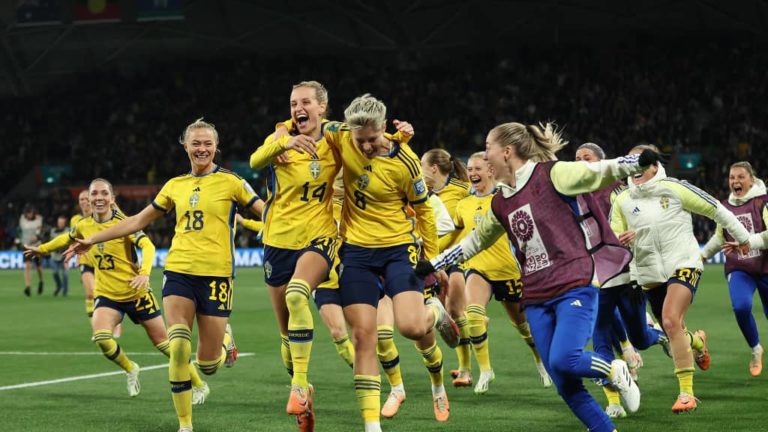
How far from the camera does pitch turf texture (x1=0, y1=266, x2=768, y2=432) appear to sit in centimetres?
924

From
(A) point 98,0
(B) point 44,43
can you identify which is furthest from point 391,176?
(B) point 44,43

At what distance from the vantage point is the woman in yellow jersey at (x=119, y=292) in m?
11.4

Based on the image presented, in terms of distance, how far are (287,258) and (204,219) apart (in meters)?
0.87

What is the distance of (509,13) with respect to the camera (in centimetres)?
4684

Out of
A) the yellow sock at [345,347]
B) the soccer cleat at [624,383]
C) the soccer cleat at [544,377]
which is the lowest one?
the soccer cleat at [544,377]

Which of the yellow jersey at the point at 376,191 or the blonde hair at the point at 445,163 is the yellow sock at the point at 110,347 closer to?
the blonde hair at the point at 445,163

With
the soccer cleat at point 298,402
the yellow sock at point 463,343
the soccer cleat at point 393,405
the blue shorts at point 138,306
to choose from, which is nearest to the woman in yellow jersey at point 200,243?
the soccer cleat at point 298,402

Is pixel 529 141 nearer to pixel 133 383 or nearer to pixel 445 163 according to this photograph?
pixel 445 163

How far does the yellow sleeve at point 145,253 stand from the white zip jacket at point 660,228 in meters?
4.71

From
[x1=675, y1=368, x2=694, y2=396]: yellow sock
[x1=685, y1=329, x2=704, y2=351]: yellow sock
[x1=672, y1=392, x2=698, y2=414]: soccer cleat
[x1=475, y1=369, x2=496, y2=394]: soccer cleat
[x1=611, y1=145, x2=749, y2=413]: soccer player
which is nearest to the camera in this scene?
[x1=672, y1=392, x2=698, y2=414]: soccer cleat

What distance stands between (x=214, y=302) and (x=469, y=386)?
12.0ft

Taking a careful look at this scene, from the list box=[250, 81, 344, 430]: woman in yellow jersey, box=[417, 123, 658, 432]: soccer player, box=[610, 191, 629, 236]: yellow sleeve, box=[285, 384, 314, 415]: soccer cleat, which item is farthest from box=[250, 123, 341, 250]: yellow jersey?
box=[610, 191, 629, 236]: yellow sleeve

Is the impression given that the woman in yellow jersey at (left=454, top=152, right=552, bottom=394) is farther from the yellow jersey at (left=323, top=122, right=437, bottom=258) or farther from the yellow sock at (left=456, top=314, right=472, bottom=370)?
the yellow jersey at (left=323, top=122, right=437, bottom=258)

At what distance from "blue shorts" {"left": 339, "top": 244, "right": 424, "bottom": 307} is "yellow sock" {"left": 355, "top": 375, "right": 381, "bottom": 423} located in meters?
0.56
